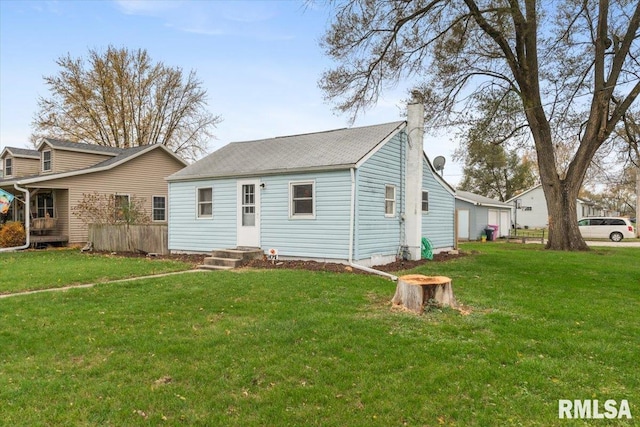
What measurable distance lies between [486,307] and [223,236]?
9.04 meters

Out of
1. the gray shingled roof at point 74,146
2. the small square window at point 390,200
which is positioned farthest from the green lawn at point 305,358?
the gray shingled roof at point 74,146

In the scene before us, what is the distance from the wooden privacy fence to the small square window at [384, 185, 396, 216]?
318 inches

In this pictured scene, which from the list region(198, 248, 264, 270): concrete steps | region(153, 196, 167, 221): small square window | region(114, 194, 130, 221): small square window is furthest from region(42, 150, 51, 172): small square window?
region(198, 248, 264, 270): concrete steps

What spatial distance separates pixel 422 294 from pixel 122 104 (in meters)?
31.6

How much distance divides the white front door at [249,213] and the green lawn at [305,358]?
204 inches

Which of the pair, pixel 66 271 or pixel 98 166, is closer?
pixel 66 271

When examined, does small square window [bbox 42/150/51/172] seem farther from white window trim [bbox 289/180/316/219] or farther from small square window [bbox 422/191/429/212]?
small square window [bbox 422/191/429/212]

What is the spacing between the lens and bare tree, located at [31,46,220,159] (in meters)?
30.1

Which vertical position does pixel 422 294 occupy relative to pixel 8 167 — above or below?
below

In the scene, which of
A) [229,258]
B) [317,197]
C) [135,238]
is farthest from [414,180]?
[135,238]

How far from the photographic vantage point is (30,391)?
3525 mm

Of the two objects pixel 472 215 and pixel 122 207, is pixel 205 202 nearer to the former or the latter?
pixel 122 207

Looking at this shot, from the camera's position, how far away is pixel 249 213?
42.5 ft

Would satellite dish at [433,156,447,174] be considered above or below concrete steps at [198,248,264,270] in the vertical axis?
above
